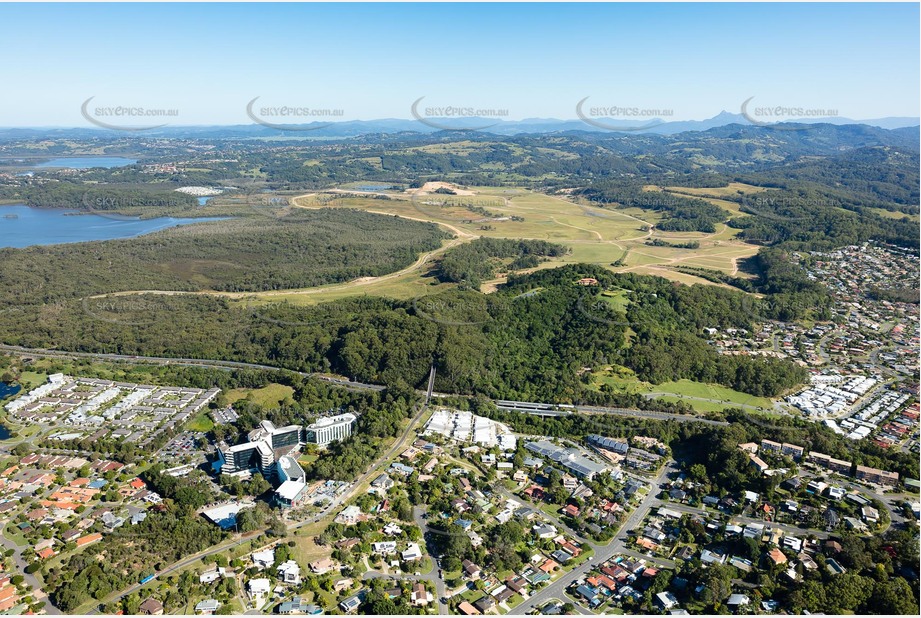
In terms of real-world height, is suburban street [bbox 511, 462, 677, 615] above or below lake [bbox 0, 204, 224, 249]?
below

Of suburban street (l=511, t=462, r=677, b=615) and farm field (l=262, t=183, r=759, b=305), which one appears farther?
farm field (l=262, t=183, r=759, b=305)

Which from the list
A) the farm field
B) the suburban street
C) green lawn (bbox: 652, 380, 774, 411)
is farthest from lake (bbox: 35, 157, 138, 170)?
the suburban street

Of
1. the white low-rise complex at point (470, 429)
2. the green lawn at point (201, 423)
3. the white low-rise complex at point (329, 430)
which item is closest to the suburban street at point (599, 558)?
the white low-rise complex at point (470, 429)

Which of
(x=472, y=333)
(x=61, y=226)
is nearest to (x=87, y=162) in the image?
(x=61, y=226)

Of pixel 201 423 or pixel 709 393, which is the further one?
pixel 709 393

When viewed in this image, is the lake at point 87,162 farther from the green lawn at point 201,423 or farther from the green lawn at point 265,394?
the green lawn at point 201,423

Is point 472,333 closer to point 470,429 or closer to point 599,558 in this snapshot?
point 470,429

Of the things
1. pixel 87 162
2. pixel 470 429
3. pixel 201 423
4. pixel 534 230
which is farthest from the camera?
pixel 87 162

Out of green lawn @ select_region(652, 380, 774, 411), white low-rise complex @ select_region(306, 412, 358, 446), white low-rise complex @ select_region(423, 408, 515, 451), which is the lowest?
green lawn @ select_region(652, 380, 774, 411)

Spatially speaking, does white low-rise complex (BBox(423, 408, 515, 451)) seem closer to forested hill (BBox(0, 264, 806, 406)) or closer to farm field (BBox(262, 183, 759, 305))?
forested hill (BBox(0, 264, 806, 406))
